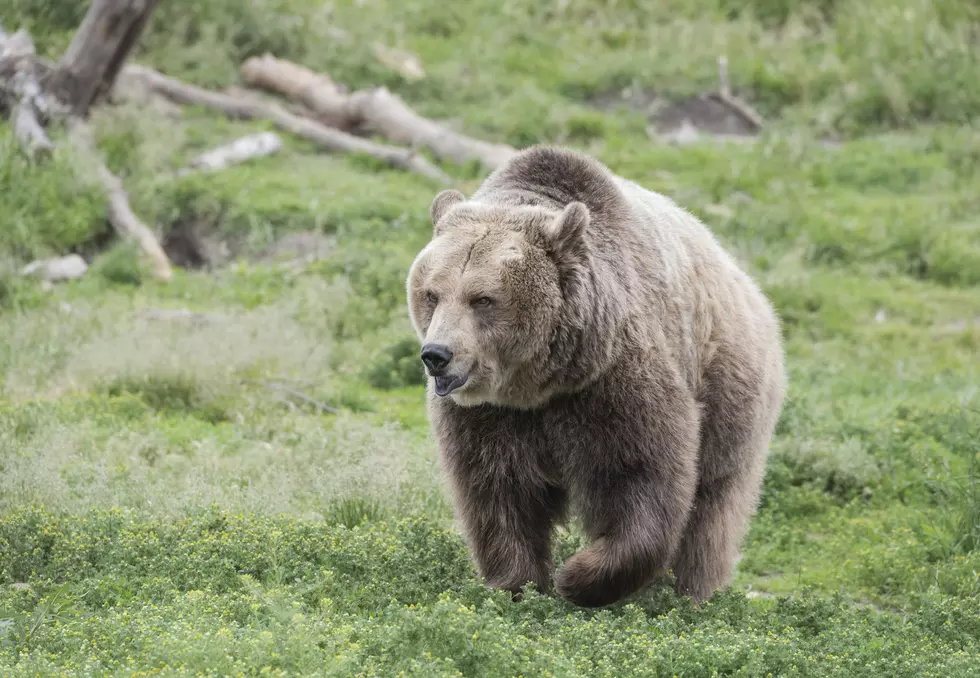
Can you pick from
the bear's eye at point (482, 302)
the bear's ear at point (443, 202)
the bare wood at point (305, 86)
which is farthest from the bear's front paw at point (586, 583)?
the bare wood at point (305, 86)

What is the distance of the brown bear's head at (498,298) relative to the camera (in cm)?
509

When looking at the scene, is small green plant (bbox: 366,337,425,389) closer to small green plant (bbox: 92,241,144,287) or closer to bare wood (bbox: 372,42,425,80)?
Result: small green plant (bbox: 92,241,144,287)

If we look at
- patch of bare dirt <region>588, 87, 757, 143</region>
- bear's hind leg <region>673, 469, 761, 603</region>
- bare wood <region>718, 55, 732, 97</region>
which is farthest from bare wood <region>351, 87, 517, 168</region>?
bear's hind leg <region>673, 469, 761, 603</region>

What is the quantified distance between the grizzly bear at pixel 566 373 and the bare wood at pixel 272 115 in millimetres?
8532

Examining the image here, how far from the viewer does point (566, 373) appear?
525cm

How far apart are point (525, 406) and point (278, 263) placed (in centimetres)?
698

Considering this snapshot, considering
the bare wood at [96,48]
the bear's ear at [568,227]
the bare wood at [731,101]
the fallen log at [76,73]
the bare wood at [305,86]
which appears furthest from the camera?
the bare wood at [731,101]

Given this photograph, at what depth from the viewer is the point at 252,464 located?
7781 millimetres

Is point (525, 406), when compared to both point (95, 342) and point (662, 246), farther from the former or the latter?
point (95, 342)

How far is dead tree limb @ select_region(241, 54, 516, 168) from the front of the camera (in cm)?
1426

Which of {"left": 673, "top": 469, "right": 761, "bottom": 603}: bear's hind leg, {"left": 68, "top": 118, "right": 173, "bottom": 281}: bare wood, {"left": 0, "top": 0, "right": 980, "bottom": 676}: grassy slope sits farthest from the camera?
{"left": 68, "top": 118, "right": 173, "bottom": 281}: bare wood

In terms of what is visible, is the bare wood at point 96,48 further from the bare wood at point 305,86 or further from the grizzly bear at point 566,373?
the grizzly bear at point 566,373

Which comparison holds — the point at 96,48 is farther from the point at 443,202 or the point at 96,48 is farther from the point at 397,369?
the point at 443,202

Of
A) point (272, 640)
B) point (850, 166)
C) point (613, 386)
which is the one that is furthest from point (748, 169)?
point (272, 640)
